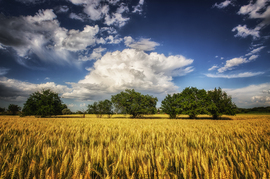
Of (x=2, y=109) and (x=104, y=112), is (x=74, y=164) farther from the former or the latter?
(x=2, y=109)

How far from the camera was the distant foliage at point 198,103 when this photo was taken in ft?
103

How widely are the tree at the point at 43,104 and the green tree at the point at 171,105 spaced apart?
34839 millimetres

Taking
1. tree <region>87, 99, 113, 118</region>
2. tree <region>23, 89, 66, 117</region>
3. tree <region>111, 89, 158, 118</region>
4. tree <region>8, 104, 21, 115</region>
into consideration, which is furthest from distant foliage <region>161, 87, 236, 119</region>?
tree <region>8, 104, 21, 115</region>

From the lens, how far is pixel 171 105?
36719 mm

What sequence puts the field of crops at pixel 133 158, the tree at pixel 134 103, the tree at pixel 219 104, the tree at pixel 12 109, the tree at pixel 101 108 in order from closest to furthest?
the field of crops at pixel 133 158 → the tree at pixel 219 104 → the tree at pixel 134 103 → the tree at pixel 101 108 → the tree at pixel 12 109

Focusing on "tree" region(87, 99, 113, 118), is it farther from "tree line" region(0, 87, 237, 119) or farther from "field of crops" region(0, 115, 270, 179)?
"field of crops" region(0, 115, 270, 179)

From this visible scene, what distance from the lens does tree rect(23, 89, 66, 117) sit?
34656mm

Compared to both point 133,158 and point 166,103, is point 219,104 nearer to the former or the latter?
point 166,103

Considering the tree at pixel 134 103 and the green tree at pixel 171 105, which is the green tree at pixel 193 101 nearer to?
the green tree at pixel 171 105

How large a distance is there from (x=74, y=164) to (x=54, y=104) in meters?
45.4

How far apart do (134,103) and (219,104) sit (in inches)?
998

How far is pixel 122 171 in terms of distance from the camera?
142 centimetres

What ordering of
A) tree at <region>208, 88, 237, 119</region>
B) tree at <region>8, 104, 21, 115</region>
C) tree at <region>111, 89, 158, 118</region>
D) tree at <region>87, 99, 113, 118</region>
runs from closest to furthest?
tree at <region>208, 88, 237, 119</region>
tree at <region>111, 89, 158, 118</region>
tree at <region>87, 99, 113, 118</region>
tree at <region>8, 104, 21, 115</region>

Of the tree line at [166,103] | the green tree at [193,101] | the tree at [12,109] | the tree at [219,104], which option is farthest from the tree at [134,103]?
the tree at [12,109]
